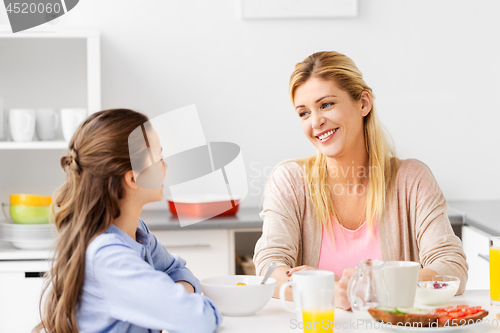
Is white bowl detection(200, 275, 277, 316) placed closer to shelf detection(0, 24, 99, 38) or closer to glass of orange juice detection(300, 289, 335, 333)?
glass of orange juice detection(300, 289, 335, 333)

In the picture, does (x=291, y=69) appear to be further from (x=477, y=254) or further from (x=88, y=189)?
(x=88, y=189)

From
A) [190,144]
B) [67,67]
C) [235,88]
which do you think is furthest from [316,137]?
[67,67]

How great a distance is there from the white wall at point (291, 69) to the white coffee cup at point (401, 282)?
1.70m

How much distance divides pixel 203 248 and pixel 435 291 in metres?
1.24

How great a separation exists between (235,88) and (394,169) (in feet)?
4.00

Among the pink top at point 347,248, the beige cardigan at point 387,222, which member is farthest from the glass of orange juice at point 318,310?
the pink top at point 347,248

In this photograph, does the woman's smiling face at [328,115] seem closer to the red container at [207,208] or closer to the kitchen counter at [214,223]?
the kitchen counter at [214,223]

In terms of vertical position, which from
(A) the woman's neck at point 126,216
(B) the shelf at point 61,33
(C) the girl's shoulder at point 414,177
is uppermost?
(B) the shelf at point 61,33

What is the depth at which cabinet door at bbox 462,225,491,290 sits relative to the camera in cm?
207

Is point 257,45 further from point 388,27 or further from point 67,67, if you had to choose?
point 67,67

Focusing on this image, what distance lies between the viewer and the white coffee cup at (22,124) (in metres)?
2.26

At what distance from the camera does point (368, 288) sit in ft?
3.16

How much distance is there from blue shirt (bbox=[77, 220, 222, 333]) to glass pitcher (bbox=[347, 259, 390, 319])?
9.7 inches

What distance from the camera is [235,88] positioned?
2.70 m
